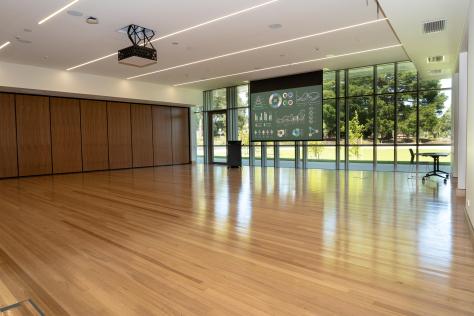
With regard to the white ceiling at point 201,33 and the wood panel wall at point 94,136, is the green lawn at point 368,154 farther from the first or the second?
the wood panel wall at point 94,136

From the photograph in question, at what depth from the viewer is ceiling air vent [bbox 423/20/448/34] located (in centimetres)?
553

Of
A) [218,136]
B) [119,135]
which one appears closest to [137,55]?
[119,135]

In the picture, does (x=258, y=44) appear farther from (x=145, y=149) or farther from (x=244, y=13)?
(x=145, y=149)

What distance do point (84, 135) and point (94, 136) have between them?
15.0 inches

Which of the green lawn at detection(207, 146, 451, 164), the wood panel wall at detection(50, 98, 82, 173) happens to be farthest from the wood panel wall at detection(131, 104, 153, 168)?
the green lawn at detection(207, 146, 451, 164)

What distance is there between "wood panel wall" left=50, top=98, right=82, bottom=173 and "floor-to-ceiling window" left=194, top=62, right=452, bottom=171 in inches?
311

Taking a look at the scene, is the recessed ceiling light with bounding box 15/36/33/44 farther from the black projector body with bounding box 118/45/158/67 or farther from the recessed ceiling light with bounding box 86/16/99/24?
the black projector body with bounding box 118/45/158/67

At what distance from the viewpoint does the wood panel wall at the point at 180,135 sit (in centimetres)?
1565

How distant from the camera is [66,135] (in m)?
12.1

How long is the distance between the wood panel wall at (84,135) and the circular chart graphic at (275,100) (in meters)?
4.98

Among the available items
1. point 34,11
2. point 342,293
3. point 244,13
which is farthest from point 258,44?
point 342,293

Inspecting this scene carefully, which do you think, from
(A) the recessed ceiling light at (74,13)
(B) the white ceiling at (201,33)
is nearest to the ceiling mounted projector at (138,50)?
(B) the white ceiling at (201,33)

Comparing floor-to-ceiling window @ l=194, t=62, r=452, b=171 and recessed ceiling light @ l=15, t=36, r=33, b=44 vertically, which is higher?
recessed ceiling light @ l=15, t=36, r=33, b=44

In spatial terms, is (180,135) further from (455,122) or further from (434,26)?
(434,26)
